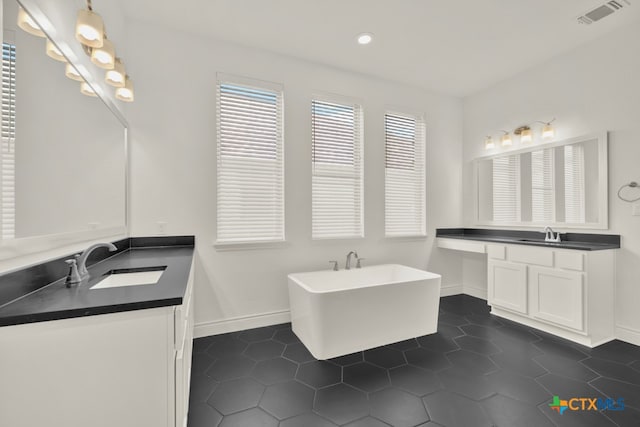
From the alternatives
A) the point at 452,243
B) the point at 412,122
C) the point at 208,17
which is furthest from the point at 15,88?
the point at 452,243

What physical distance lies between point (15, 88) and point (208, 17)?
6.38 ft

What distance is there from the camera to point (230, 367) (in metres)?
2.22

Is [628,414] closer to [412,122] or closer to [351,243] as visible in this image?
[351,243]

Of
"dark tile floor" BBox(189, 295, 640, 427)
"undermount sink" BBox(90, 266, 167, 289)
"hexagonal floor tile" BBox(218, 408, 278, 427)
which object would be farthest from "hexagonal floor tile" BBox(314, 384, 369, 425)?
"undermount sink" BBox(90, 266, 167, 289)

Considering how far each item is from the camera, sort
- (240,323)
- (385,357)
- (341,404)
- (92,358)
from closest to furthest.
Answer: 1. (92,358)
2. (341,404)
3. (385,357)
4. (240,323)

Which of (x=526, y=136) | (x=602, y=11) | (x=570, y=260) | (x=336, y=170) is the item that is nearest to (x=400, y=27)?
(x=336, y=170)

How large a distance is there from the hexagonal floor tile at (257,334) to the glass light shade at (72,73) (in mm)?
2345

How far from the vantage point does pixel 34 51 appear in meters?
1.23

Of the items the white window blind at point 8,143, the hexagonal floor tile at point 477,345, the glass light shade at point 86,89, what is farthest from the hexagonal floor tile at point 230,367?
the glass light shade at point 86,89

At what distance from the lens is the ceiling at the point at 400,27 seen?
2.42m

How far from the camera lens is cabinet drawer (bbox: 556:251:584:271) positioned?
2.58m

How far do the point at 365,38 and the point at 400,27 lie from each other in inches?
13.5

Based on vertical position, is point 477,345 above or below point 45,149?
below

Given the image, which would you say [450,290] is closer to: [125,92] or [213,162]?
[213,162]
